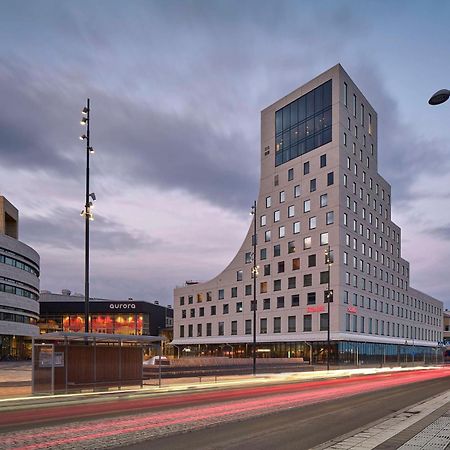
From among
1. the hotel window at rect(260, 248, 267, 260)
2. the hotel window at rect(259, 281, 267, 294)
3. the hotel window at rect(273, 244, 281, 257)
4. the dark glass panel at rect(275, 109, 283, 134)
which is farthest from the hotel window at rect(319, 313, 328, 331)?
the dark glass panel at rect(275, 109, 283, 134)

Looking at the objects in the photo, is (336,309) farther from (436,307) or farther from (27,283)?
(436,307)

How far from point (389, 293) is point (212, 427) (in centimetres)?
8505

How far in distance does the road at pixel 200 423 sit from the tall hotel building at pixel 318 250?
181ft

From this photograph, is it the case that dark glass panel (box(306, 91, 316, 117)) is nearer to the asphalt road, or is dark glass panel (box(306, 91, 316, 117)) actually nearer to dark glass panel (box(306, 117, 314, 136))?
dark glass panel (box(306, 117, 314, 136))

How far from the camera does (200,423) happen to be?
1559cm

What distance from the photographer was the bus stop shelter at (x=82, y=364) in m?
24.3

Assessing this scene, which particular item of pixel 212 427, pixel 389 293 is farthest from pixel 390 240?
pixel 212 427

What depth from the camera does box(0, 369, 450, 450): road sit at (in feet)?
40.3

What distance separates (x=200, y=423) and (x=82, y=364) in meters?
12.0

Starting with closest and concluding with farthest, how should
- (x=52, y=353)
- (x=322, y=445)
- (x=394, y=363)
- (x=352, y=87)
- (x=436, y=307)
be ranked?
(x=322, y=445) → (x=52, y=353) → (x=352, y=87) → (x=394, y=363) → (x=436, y=307)

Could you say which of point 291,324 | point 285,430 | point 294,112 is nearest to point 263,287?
point 291,324

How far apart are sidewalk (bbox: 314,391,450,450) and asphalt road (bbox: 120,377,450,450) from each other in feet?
1.93

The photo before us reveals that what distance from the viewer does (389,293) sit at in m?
95.0

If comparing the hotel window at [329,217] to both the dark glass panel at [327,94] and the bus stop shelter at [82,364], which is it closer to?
the dark glass panel at [327,94]
